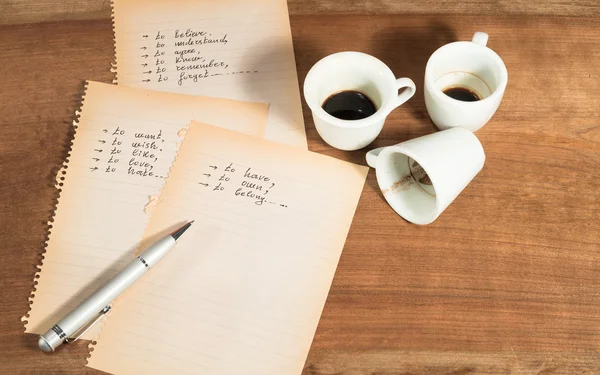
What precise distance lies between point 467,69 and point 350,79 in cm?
16

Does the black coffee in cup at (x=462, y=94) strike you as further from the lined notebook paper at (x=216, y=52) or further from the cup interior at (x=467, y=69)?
the lined notebook paper at (x=216, y=52)

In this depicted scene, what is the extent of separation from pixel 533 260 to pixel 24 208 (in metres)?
0.69

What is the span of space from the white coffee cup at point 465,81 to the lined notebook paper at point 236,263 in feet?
0.46

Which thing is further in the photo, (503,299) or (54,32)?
(54,32)

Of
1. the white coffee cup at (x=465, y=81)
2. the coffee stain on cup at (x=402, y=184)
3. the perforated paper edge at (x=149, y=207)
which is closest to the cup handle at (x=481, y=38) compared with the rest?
the white coffee cup at (x=465, y=81)

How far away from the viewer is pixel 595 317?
0.71 metres

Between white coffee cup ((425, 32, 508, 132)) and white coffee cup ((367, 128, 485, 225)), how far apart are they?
3 centimetres

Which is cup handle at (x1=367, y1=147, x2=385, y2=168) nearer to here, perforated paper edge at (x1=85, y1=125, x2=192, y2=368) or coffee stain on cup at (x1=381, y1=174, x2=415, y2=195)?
coffee stain on cup at (x1=381, y1=174, x2=415, y2=195)

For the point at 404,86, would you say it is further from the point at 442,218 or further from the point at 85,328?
the point at 85,328

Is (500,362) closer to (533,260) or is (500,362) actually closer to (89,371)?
(533,260)

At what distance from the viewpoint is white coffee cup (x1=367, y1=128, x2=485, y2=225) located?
0.68m

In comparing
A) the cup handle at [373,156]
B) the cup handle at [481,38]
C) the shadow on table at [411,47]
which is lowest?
the cup handle at [373,156]

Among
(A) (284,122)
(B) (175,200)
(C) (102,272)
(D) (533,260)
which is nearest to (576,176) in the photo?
(D) (533,260)

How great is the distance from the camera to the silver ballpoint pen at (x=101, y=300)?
68cm
